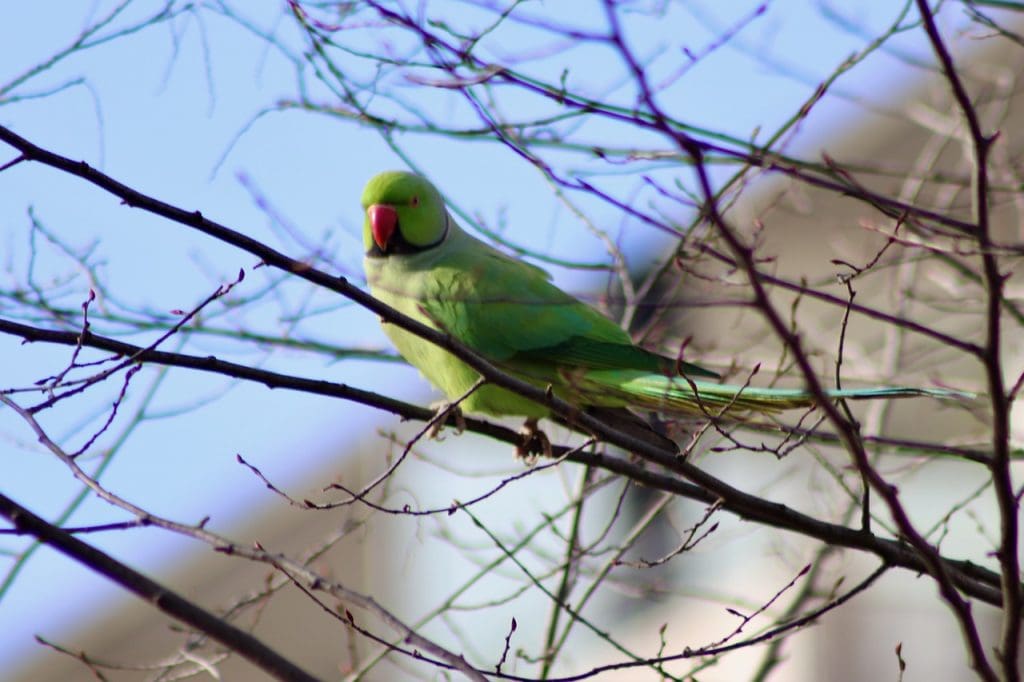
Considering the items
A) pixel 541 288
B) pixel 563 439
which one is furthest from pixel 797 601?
pixel 541 288

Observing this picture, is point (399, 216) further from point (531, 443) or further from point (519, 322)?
point (531, 443)

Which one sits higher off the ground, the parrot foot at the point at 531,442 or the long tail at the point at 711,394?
the parrot foot at the point at 531,442

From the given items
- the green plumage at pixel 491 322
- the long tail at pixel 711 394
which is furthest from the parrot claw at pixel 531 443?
the long tail at pixel 711 394

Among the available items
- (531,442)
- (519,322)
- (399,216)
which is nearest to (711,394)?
(531,442)

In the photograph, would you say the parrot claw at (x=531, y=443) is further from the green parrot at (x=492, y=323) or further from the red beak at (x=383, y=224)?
the red beak at (x=383, y=224)

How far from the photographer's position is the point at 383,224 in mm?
5180

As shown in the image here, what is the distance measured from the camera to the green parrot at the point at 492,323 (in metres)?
4.19

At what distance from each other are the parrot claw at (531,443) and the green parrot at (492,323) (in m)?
0.03

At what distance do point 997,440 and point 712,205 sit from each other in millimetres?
759

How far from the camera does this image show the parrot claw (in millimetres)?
4535

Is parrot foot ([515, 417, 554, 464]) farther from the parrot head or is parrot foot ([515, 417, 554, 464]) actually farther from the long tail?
the parrot head

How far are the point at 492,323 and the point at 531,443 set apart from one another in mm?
553

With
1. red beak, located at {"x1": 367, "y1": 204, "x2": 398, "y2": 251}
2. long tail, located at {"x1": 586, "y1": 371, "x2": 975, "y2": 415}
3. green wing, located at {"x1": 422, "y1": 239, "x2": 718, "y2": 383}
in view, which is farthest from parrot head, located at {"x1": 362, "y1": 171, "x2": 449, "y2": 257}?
long tail, located at {"x1": 586, "y1": 371, "x2": 975, "y2": 415}

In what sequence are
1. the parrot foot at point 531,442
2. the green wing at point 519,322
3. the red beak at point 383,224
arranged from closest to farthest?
the parrot foot at point 531,442 < the green wing at point 519,322 < the red beak at point 383,224
